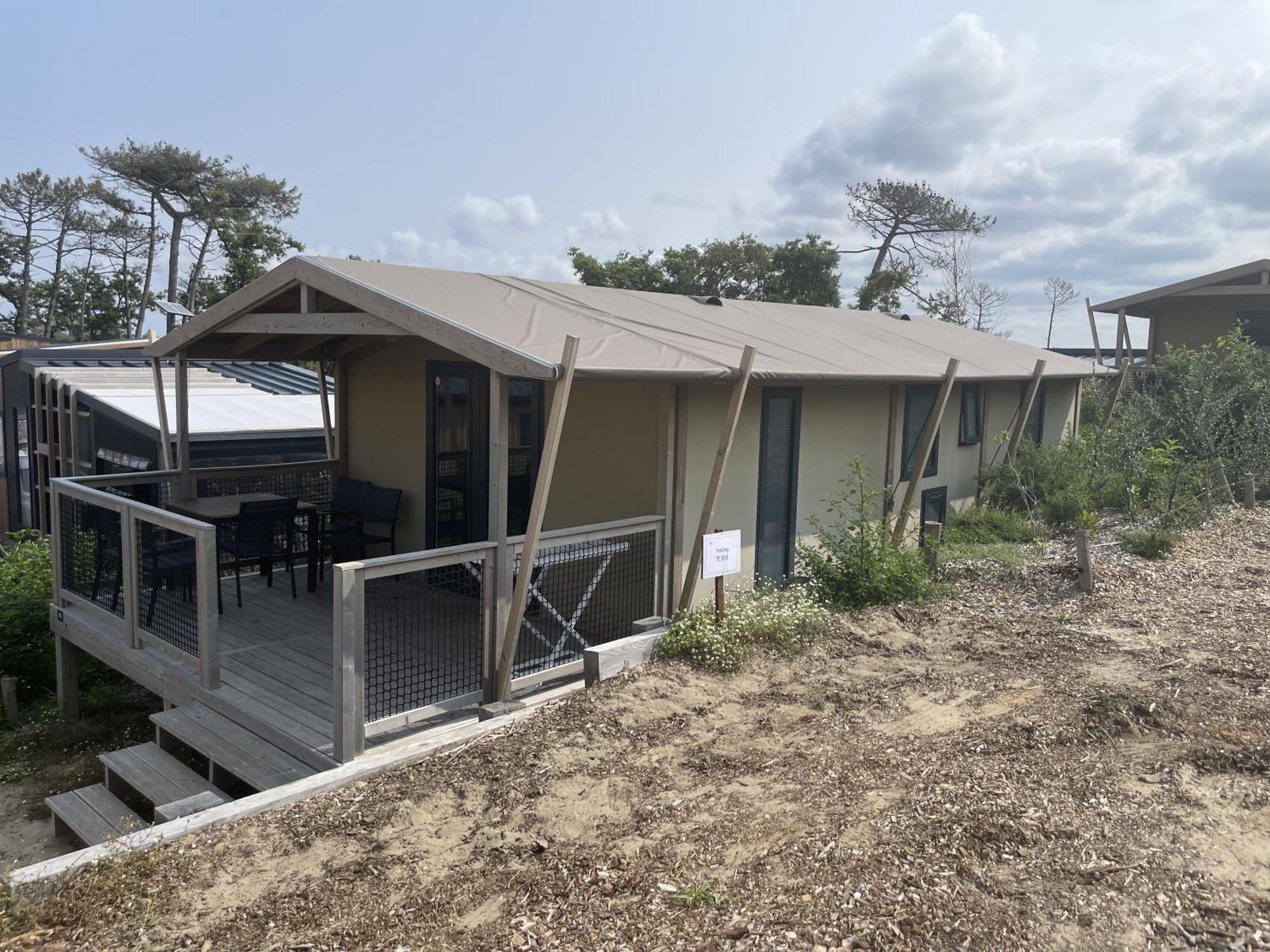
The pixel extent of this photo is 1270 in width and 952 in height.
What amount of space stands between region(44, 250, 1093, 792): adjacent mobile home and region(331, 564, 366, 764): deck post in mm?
13

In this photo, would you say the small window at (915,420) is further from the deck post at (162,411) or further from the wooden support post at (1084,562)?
the deck post at (162,411)

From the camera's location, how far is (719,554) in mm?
6617

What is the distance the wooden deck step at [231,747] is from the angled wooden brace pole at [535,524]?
1.27 metres

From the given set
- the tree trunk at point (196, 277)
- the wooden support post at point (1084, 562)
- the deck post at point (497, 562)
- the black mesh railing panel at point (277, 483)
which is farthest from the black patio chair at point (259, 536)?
the tree trunk at point (196, 277)

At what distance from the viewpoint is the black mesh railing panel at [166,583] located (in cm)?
684

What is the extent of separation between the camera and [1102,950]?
322cm

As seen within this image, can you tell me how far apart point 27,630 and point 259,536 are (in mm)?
3435

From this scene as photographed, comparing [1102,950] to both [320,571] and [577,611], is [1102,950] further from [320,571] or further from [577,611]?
[320,571]

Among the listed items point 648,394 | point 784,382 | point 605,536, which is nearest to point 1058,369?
point 784,382

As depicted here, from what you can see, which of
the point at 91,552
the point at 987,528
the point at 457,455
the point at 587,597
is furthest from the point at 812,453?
the point at 91,552

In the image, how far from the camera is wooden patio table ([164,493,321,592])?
8234mm

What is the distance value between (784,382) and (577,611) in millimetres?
2560

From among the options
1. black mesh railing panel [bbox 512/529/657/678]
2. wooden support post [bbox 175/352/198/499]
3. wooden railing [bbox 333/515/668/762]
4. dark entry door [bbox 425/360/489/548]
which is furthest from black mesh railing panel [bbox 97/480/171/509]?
black mesh railing panel [bbox 512/529/657/678]

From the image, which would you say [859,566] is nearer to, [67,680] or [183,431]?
[183,431]
